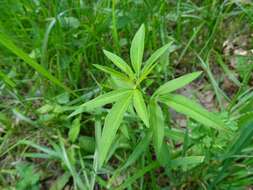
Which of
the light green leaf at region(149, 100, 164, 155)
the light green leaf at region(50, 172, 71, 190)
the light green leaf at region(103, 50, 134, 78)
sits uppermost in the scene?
the light green leaf at region(103, 50, 134, 78)

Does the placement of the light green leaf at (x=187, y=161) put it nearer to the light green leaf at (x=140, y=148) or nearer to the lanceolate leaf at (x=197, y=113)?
the light green leaf at (x=140, y=148)

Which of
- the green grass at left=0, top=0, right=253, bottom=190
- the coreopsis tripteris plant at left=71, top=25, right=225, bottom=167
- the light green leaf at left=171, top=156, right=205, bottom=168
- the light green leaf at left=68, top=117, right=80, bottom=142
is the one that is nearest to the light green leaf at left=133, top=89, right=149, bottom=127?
the coreopsis tripteris plant at left=71, top=25, right=225, bottom=167

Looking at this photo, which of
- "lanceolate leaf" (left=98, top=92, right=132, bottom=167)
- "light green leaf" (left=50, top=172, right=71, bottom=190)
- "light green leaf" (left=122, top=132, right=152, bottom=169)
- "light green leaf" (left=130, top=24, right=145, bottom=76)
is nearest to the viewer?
"lanceolate leaf" (left=98, top=92, right=132, bottom=167)

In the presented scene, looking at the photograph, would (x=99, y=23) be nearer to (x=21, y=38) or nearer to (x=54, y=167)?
(x=21, y=38)

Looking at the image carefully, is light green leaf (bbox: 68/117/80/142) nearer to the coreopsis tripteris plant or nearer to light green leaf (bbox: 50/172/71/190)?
light green leaf (bbox: 50/172/71/190)

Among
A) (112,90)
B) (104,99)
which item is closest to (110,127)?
(104,99)

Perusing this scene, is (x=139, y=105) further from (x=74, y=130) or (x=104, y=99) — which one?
(x=74, y=130)

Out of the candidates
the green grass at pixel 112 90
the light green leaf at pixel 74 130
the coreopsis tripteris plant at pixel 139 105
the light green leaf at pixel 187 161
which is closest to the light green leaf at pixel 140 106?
the coreopsis tripteris plant at pixel 139 105
